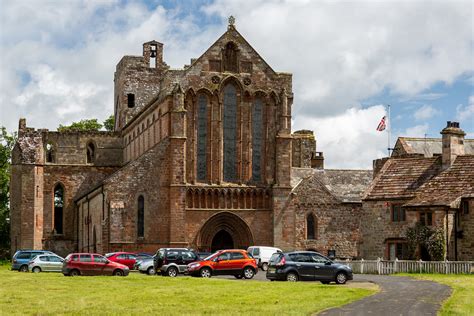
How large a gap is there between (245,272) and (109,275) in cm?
762

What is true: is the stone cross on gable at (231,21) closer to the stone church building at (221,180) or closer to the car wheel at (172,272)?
the stone church building at (221,180)

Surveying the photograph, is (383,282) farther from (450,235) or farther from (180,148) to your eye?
(180,148)

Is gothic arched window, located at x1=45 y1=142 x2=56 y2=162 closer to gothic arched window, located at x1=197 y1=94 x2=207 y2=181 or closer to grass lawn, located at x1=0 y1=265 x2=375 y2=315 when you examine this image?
gothic arched window, located at x1=197 y1=94 x2=207 y2=181

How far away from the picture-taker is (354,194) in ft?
254

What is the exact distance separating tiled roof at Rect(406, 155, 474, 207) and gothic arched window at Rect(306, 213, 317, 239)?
51.9ft

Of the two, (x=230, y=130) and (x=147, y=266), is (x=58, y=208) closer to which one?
(x=230, y=130)

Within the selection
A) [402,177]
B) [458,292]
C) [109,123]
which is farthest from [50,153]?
[458,292]

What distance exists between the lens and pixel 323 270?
4444 cm

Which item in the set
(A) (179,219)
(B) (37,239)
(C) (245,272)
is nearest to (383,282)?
(C) (245,272)

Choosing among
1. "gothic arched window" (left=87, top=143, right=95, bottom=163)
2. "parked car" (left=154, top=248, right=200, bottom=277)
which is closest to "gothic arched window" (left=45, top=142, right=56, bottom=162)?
"gothic arched window" (left=87, top=143, right=95, bottom=163)

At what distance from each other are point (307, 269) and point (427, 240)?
13946 millimetres

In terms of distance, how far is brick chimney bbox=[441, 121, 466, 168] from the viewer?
60.4 metres

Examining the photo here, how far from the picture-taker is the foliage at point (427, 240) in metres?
55.6

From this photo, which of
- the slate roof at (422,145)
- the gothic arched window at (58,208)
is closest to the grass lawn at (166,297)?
the gothic arched window at (58,208)
